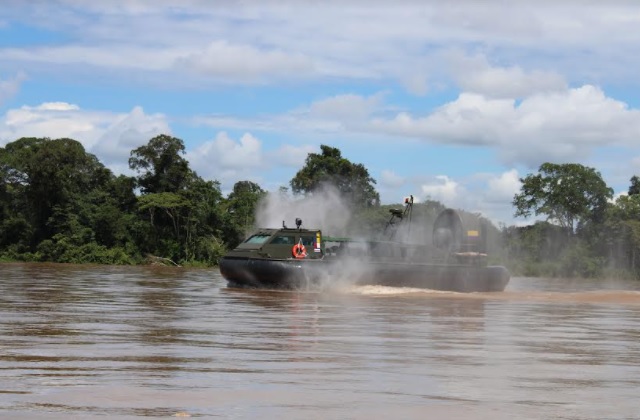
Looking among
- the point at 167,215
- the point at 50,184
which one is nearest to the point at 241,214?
the point at 167,215

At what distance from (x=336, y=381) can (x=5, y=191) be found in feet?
168

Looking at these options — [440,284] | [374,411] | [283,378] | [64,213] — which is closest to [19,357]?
[283,378]

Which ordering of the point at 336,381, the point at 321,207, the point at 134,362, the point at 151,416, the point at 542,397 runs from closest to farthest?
1. the point at 151,416
2. the point at 542,397
3. the point at 336,381
4. the point at 134,362
5. the point at 321,207

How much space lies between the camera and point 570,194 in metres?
55.3

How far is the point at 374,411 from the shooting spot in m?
6.67

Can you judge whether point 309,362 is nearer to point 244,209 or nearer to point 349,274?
point 349,274

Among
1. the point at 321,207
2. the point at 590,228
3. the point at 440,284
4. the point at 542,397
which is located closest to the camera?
the point at 542,397

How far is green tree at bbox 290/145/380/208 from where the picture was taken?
58.3m

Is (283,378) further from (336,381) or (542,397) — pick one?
(542,397)

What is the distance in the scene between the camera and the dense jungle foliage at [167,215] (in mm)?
52500

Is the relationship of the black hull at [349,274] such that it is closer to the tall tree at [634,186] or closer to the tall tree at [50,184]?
the tall tree at [50,184]

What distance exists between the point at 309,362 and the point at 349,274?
14.7 m

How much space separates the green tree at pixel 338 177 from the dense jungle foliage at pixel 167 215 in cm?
30

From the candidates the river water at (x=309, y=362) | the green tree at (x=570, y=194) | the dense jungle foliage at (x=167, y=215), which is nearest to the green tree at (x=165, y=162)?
the dense jungle foliage at (x=167, y=215)
